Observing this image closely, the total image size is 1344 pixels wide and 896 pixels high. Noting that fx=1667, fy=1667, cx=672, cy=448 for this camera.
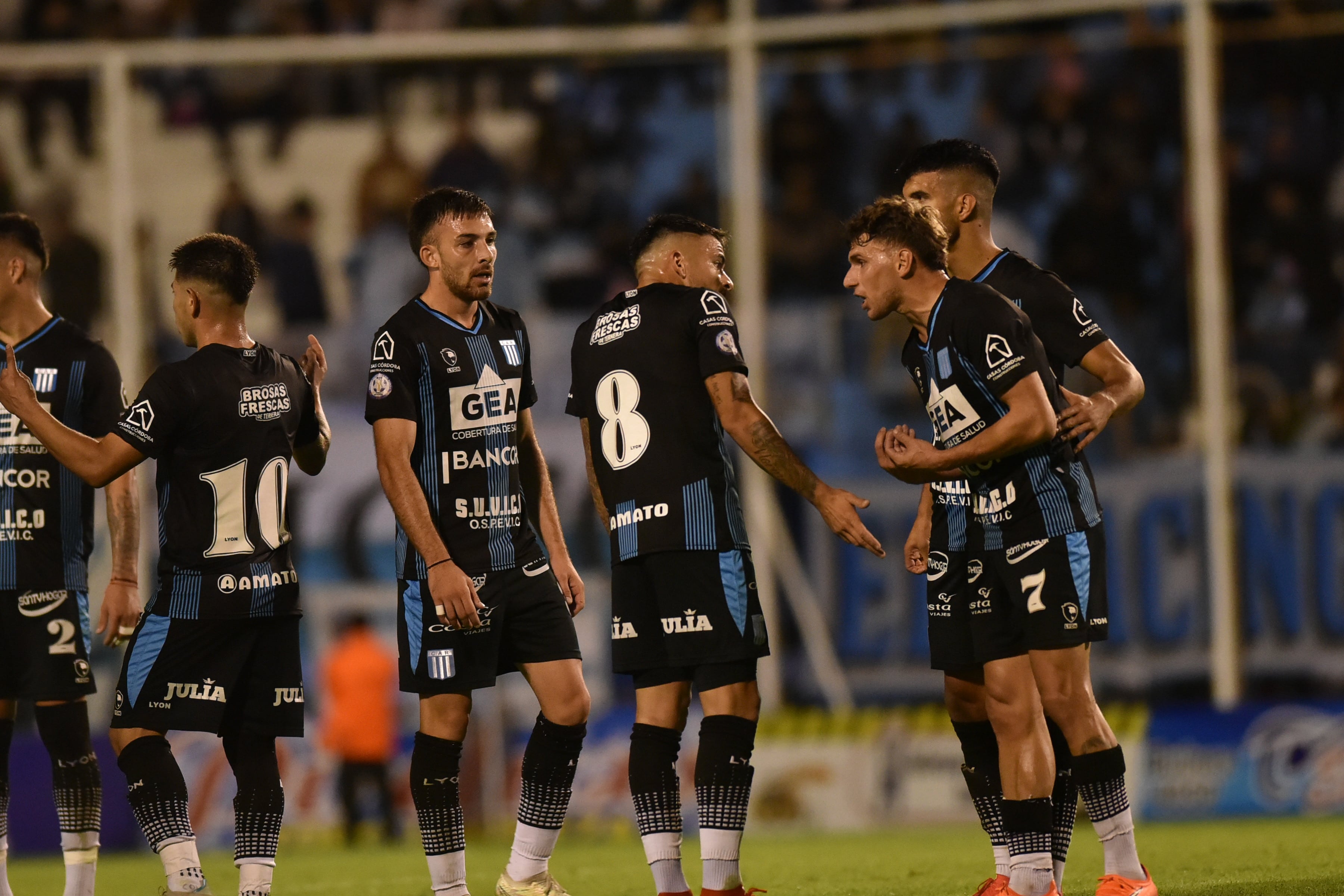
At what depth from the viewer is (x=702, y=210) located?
1524cm

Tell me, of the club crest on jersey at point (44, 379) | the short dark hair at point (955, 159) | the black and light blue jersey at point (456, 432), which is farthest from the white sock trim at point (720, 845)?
the club crest on jersey at point (44, 379)

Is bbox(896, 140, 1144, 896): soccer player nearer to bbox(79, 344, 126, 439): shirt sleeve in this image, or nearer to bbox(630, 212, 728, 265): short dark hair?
bbox(630, 212, 728, 265): short dark hair

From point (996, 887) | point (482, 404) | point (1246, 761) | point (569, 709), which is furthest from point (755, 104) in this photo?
point (996, 887)

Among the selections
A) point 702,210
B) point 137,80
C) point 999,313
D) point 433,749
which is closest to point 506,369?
point 433,749

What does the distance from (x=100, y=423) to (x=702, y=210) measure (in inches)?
362

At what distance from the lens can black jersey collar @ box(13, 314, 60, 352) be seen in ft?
21.9

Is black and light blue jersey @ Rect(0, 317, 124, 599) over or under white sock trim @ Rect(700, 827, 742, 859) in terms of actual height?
over

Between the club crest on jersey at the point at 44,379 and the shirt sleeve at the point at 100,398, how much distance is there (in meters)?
0.12

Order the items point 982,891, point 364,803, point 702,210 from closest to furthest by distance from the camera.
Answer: point 982,891, point 364,803, point 702,210

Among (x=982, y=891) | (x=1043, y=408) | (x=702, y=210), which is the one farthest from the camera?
(x=702, y=210)

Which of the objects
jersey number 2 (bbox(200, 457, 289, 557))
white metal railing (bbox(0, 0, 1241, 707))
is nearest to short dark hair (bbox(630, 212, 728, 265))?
jersey number 2 (bbox(200, 457, 289, 557))

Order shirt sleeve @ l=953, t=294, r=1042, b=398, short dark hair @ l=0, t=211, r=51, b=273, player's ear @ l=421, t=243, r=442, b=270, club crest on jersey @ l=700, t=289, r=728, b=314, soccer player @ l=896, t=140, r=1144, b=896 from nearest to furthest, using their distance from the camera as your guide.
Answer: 1. shirt sleeve @ l=953, t=294, r=1042, b=398
2. soccer player @ l=896, t=140, r=1144, b=896
3. club crest on jersey @ l=700, t=289, r=728, b=314
4. player's ear @ l=421, t=243, r=442, b=270
5. short dark hair @ l=0, t=211, r=51, b=273

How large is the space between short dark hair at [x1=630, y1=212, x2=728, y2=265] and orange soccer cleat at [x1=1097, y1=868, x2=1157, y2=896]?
2638mm

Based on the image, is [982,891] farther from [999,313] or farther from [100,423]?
[100,423]
